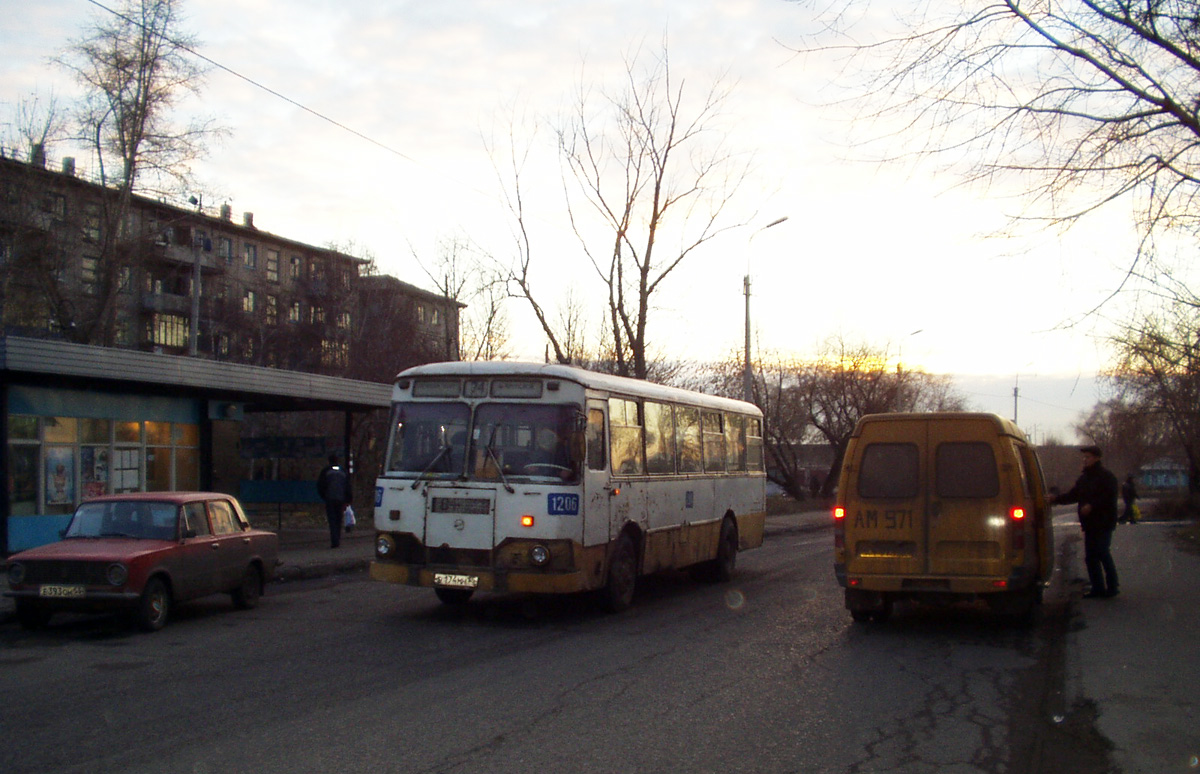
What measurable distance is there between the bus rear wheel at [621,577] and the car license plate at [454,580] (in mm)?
1786

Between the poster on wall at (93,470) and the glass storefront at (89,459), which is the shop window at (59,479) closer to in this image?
the glass storefront at (89,459)

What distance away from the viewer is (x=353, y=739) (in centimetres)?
673

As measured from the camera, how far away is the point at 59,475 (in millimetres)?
19250

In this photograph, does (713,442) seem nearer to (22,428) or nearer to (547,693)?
(547,693)

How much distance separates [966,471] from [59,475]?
628 inches

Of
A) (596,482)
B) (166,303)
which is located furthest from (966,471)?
(166,303)

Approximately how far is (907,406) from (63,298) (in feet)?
139

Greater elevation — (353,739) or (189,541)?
(189,541)

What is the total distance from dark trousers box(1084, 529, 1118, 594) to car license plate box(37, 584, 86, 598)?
11889 millimetres

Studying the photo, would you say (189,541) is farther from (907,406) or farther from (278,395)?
(907,406)

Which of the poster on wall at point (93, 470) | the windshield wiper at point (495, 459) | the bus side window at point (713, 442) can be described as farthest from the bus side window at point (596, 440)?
the poster on wall at point (93, 470)

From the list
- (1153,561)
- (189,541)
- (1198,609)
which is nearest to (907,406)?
(1153,561)

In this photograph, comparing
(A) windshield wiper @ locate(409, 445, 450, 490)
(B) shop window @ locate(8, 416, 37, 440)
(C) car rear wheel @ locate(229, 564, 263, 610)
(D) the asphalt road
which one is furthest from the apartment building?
(D) the asphalt road

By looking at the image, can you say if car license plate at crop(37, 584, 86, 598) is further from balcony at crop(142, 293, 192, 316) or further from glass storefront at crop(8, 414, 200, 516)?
balcony at crop(142, 293, 192, 316)
